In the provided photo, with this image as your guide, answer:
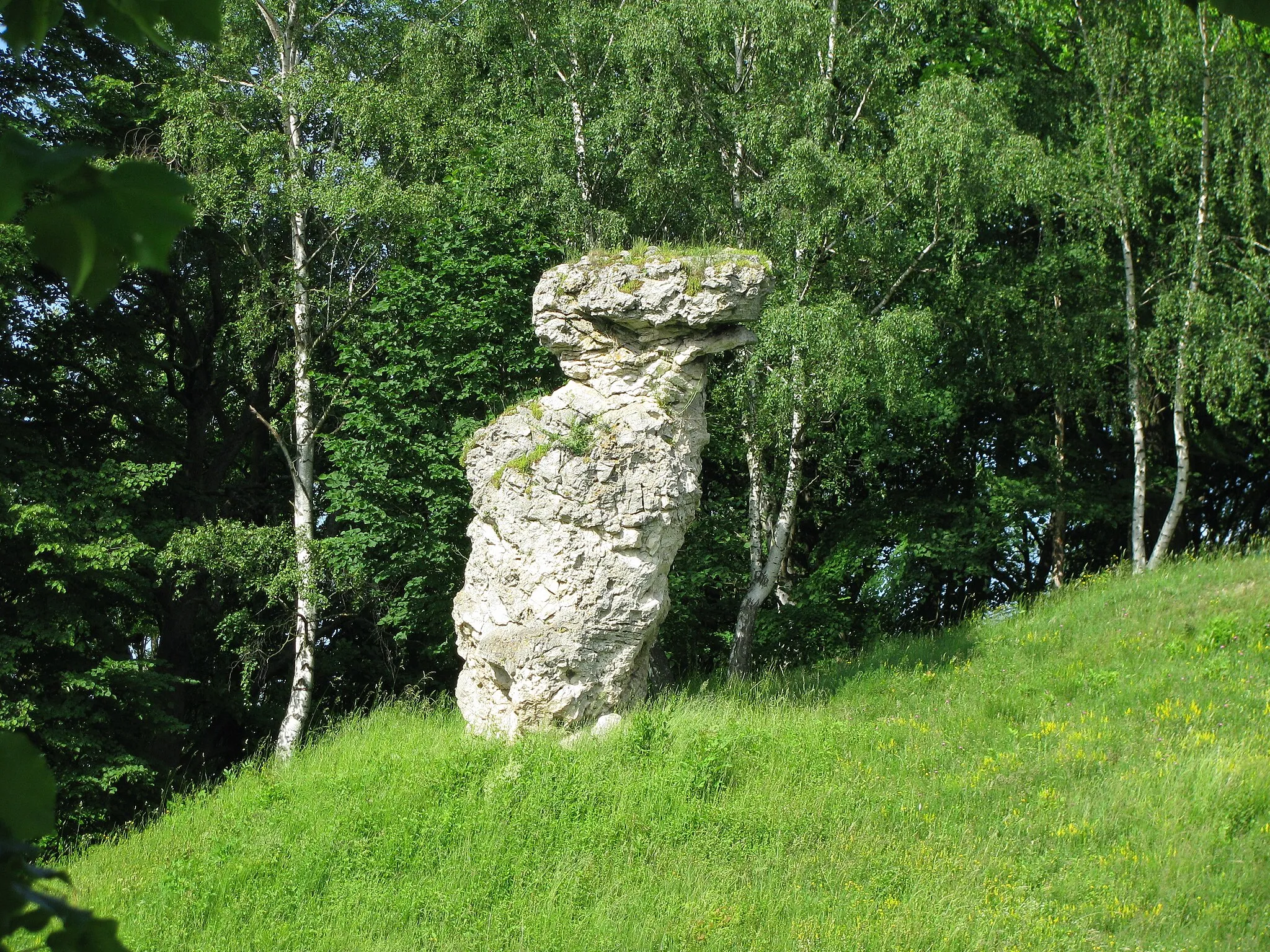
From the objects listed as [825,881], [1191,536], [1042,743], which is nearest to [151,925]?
[825,881]

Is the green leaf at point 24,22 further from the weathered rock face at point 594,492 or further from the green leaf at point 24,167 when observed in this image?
the weathered rock face at point 594,492

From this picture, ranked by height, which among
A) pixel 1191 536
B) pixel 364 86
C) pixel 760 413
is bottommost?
pixel 1191 536

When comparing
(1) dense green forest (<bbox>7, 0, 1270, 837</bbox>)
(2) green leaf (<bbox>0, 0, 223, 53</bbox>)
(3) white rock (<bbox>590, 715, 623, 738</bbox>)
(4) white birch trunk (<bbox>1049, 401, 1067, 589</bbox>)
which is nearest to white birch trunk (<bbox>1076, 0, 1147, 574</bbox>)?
(1) dense green forest (<bbox>7, 0, 1270, 837</bbox>)

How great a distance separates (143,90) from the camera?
52.2 ft

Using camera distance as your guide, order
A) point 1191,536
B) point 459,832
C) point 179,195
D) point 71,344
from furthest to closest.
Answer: point 1191,536, point 71,344, point 459,832, point 179,195

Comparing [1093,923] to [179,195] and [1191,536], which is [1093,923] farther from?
[1191,536]

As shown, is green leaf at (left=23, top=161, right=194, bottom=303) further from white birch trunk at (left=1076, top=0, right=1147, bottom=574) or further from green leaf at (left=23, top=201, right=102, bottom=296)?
white birch trunk at (left=1076, top=0, right=1147, bottom=574)

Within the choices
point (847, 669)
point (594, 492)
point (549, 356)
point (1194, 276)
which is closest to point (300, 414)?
point (549, 356)

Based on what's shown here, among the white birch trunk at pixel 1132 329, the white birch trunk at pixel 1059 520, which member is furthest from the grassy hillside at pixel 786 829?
the white birch trunk at pixel 1059 520

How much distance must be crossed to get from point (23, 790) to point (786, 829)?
26.2ft

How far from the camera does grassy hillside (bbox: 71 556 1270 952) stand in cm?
729

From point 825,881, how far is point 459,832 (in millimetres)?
2888

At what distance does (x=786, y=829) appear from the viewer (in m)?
8.52

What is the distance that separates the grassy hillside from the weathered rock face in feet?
2.43
